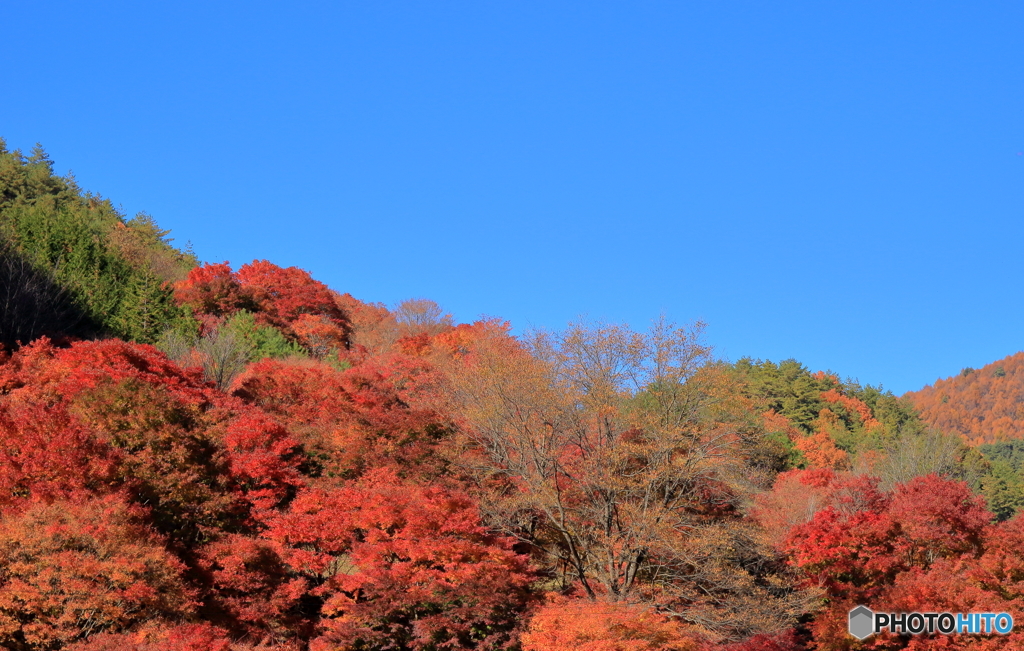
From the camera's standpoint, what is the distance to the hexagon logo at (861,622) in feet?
67.1

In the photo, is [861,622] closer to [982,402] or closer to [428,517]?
[428,517]

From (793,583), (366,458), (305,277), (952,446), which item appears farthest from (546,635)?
(952,446)

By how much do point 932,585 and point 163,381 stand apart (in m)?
21.1

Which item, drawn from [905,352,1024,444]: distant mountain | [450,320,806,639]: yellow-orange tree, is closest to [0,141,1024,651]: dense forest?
[450,320,806,639]: yellow-orange tree

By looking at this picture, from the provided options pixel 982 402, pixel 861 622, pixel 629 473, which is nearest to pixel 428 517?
pixel 629 473

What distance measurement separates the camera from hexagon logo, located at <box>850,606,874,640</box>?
2044 centimetres

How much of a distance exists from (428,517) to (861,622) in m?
10.8

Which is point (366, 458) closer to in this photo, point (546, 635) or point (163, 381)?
point (163, 381)

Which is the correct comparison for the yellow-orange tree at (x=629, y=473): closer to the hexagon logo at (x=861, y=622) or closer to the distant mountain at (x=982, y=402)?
the hexagon logo at (x=861, y=622)

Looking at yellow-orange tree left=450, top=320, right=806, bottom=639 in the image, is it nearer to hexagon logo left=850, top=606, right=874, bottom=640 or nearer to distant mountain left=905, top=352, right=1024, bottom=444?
hexagon logo left=850, top=606, right=874, bottom=640

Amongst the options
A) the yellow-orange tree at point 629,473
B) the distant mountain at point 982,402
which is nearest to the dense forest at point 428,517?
the yellow-orange tree at point 629,473

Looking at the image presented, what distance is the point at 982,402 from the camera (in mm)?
126375

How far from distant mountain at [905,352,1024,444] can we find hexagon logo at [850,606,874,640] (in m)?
105

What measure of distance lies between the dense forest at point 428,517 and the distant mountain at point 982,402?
102m
